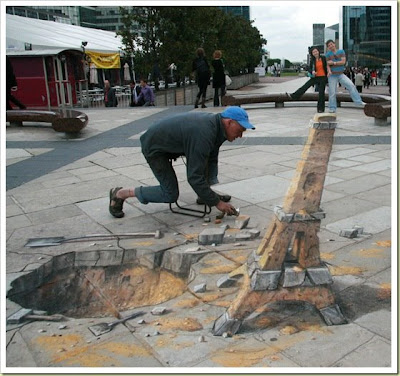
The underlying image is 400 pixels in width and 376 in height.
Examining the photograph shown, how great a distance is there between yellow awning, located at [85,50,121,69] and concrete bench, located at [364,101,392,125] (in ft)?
40.6

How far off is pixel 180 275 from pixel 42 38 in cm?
1588

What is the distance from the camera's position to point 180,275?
11.7 feet

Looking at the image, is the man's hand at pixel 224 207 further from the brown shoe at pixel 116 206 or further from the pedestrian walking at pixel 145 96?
the pedestrian walking at pixel 145 96

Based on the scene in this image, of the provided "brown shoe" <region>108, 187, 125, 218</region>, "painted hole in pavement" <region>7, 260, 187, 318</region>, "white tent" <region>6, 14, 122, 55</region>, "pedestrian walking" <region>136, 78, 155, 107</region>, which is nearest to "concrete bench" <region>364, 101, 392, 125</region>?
"brown shoe" <region>108, 187, 125, 218</region>

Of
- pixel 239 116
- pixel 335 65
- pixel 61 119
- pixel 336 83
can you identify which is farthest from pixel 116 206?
pixel 336 83

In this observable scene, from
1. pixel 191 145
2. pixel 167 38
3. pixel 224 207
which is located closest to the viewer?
pixel 191 145

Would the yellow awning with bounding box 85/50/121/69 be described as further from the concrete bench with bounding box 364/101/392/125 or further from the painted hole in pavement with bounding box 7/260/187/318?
the painted hole in pavement with bounding box 7/260/187/318

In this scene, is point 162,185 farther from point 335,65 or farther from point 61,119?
point 335,65

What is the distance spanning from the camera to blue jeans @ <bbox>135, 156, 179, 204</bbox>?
14.4 ft

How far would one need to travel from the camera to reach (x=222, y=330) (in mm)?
2621

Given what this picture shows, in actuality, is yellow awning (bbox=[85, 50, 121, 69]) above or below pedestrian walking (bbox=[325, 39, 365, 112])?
above

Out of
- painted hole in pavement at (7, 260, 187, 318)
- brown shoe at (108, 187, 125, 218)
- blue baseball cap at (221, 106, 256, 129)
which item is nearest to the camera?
painted hole in pavement at (7, 260, 187, 318)

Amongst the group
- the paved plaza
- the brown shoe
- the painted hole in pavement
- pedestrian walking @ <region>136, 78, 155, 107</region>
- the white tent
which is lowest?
the painted hole in pavement

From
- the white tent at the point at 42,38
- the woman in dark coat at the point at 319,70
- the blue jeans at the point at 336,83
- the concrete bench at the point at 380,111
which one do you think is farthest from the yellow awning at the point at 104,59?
the concrete bench at the point at 380,111
